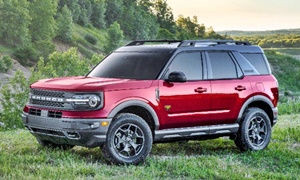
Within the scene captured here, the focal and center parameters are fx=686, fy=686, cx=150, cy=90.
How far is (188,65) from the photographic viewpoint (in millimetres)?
11469

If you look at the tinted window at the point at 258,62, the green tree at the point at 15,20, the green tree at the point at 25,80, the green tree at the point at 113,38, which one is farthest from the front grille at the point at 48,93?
the green tree at the point at 113,38

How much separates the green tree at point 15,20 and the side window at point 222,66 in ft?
319

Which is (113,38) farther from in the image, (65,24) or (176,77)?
(176,77)

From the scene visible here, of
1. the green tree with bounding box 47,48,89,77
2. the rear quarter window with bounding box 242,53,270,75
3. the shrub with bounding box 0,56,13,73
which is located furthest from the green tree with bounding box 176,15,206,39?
the rear quarter window with bounding box 242,53,270,75

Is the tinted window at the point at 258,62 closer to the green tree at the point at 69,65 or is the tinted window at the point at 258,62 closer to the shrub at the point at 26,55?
the green tree at the point at 69,65

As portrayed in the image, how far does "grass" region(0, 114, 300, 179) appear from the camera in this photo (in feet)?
30.5

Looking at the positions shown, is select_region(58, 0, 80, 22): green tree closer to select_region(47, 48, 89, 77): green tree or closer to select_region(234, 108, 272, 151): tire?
select_region(47, 48, 89, 77): green tree

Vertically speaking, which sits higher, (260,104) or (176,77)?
(176,77)

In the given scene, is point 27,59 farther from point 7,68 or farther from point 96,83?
point 96,83

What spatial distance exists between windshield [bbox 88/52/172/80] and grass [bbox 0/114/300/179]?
1332mm

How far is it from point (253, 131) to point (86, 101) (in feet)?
12.4

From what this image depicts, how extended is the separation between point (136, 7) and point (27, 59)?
69.2 metres

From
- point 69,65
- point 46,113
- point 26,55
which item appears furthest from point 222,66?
point 26,55

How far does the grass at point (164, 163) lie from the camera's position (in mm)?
9295
